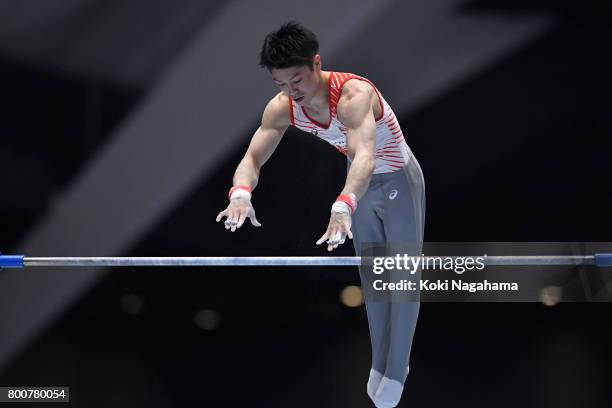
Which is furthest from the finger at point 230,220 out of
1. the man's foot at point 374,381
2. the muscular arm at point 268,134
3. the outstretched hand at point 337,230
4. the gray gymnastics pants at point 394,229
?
the man's foot at point 374,381

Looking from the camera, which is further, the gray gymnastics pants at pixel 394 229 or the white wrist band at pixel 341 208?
the gray gymnastics pants at pixel 394 229

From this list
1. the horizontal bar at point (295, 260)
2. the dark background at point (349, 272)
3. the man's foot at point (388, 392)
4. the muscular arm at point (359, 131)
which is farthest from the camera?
the dark background at point (349, 272)

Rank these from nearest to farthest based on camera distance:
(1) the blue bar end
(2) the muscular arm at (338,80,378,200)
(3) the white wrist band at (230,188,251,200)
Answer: (2) the muscular arm at (338,80,378,200) < (3) the white wrist band at (230,188,251,200) < (1) the blue bar end

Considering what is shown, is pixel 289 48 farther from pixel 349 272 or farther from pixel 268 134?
pixel 349 272

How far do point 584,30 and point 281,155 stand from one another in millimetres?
2262

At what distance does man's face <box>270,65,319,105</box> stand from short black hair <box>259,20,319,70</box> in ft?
0.08

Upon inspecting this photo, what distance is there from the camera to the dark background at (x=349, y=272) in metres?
5.40

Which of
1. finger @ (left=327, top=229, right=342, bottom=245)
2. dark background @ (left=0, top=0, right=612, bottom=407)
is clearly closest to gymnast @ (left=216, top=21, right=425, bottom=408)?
finger @ (left=327, top=229, right=342, bottom=245)

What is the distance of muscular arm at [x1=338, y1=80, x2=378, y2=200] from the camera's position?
11.7 feet

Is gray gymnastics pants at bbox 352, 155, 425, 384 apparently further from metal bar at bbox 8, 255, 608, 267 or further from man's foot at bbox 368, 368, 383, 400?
metal bar at bbox 8, 255, 608, 267

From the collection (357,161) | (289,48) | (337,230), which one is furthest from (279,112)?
(337,230)

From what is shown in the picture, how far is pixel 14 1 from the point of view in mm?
5734

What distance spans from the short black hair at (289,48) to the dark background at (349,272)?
1.75m

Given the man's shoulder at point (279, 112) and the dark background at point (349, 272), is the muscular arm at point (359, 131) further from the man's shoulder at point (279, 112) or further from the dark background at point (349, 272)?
the dark background at point (349, 272)
